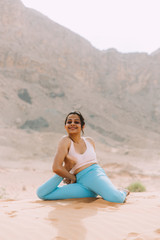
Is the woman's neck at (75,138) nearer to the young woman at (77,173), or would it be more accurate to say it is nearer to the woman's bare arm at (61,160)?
the young woman at (77,173)

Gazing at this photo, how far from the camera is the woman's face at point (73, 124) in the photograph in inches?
138

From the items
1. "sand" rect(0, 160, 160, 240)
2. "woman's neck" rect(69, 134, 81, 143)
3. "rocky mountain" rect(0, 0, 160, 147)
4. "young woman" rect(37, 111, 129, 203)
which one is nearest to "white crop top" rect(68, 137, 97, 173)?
"young woman" rect(37, 111, 129, 203)

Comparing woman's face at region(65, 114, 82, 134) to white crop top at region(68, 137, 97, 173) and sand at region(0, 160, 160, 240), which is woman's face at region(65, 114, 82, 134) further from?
sand at region(0, 160, 160, 240)

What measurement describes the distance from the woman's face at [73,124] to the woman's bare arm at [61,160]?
179 millimetres

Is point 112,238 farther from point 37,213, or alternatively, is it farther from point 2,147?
point 2,147

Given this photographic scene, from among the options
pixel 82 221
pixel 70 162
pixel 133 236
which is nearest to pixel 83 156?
pixel 70 162

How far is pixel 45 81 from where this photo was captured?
37219 millimetres

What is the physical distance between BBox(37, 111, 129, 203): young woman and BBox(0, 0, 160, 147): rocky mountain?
2459cm

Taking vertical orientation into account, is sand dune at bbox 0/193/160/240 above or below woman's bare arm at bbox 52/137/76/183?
below

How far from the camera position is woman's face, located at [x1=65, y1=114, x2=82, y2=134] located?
3497 mm

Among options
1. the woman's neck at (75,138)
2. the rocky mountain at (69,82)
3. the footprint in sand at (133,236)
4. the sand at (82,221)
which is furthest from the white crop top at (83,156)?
the rocky mountain at (69,82)

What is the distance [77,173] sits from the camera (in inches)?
136

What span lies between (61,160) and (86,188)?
548 mm

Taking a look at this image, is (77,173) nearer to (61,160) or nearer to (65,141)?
(61,160)
